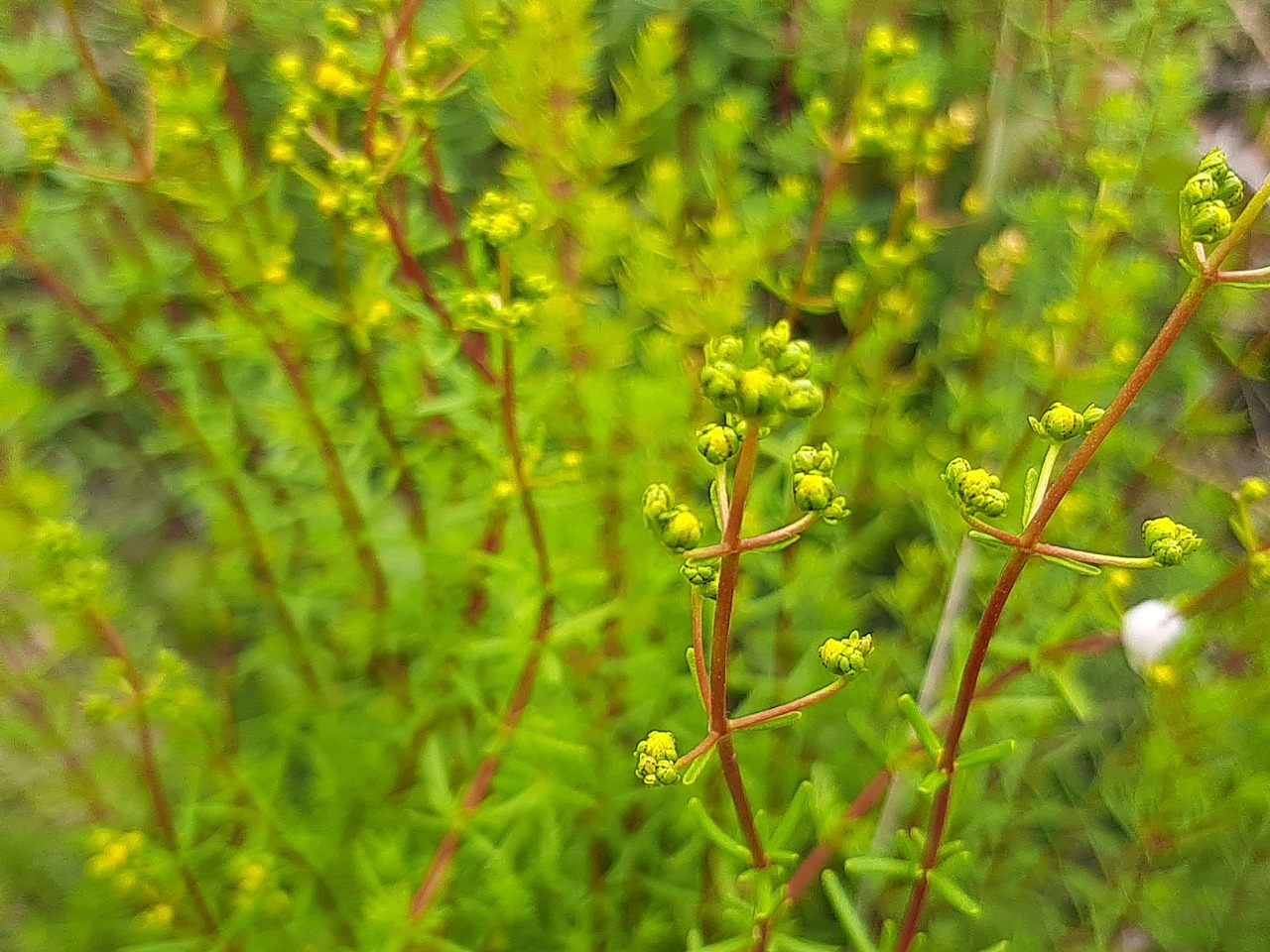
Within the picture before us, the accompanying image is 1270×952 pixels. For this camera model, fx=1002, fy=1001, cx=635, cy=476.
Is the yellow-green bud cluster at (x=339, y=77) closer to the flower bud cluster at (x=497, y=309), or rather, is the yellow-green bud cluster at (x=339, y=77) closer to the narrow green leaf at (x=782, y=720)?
the flower bud cluster at (x=497, y=309)

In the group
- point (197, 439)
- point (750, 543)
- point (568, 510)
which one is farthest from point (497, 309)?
point (197, 439)

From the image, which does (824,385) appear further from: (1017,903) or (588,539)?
(1017,903)

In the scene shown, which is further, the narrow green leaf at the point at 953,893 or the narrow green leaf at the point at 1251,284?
the narrow green leaf at the point at 953,893

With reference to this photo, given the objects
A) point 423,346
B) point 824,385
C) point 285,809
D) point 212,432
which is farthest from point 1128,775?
point 212,432


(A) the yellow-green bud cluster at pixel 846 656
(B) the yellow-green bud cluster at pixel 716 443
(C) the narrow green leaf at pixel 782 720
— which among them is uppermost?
(B) the yellow-green bud cluster at pixel 716 443

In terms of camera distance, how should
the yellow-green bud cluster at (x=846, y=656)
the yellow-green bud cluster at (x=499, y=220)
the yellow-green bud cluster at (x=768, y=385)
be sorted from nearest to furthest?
the yellow-green bud cluster at (x=768, y=385)
the yellow-green bud cluster at (x=846, y=656)
the yellow-green bud cluster at (x=499, y=220)

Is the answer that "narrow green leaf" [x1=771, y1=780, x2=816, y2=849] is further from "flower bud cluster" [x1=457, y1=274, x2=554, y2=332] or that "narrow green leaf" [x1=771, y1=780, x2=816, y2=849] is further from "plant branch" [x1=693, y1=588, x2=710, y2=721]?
"flower bud cluster" [x1=457, y1=274, x2=554, y2=332]

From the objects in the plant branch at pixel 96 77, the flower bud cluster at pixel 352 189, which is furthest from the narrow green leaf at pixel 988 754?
the plant branch at pixel 96 77

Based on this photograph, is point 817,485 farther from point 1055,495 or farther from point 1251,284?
point 1251,284

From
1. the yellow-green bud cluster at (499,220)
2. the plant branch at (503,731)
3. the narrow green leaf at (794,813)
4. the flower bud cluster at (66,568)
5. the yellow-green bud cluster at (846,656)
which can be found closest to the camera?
the yellow-green bud cluster at (846,656)
